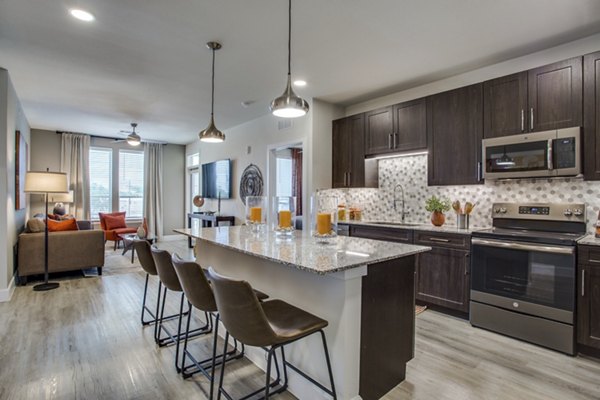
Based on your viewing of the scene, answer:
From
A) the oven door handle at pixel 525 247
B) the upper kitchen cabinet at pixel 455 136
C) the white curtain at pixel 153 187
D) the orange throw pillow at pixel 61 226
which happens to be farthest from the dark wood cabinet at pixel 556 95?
the white curtain at pixel 153 187

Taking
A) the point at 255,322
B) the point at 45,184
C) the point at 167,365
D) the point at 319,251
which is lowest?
the point at 167,365

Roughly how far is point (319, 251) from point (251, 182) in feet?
14.3

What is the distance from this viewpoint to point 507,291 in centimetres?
289

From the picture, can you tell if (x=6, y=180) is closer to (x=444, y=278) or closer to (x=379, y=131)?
(x=379, y=131)

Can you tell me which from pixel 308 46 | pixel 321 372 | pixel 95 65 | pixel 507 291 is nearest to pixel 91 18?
pixel 95 65

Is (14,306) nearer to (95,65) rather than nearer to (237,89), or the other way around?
(95,65)

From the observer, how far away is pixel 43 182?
416 cm

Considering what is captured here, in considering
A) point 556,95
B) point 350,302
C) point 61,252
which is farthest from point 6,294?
point 556,95

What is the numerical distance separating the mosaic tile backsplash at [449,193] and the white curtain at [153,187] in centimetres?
576

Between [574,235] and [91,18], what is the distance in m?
4.57

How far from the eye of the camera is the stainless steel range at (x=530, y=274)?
101 inches

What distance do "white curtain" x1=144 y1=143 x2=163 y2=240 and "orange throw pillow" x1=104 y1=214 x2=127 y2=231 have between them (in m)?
1.08

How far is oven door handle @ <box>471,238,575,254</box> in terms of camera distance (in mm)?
2563

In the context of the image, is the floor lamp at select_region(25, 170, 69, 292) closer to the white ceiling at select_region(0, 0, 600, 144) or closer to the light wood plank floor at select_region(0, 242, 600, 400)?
the light wood plank floor at select_region(0, 242, 600, 400)
